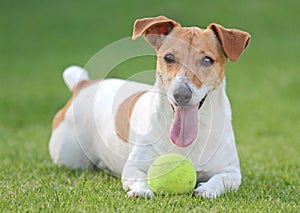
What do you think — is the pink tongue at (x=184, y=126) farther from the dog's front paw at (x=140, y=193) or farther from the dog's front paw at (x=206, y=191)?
the dog's front paw at (x=140, y=193)

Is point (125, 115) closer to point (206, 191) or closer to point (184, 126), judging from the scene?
point (184, 126)

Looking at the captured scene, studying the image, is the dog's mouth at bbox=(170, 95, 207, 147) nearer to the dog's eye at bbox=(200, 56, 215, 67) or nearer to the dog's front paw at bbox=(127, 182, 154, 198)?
the dog's eye at bbox=(200, 56, 215, 67)

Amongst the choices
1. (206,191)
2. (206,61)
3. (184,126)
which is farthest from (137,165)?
(206,61)

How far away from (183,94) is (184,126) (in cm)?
39

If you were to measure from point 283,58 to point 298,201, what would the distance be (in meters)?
10.8

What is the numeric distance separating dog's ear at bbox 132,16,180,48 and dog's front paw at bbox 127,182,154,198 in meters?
1.17

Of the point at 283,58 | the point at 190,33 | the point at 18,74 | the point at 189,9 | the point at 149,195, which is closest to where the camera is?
the point at 149,195

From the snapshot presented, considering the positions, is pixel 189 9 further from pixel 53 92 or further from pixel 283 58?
pixel 53 92

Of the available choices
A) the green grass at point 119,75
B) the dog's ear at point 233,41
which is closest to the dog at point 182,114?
the dog's ear at point 233,41

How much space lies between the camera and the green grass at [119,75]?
4551 mm

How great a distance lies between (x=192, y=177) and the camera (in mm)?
4680

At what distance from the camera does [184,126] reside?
4.78 meters

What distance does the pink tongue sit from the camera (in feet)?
15.5

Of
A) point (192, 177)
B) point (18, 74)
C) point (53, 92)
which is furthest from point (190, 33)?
point (18, 74)
